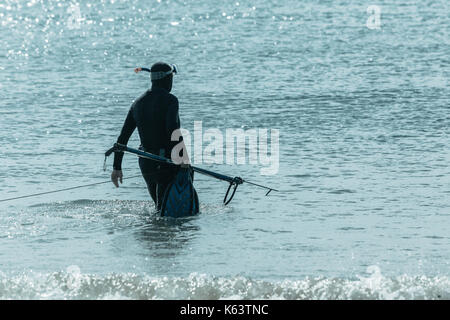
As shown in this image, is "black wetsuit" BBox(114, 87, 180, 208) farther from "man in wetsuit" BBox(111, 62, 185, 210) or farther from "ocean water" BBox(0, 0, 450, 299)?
"ocean water" BBox(0, 0, 450, 299)

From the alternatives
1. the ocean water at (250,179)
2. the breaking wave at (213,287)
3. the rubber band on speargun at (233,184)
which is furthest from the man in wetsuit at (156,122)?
the breaking wave at (213,287)

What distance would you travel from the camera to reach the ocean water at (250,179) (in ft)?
32.4

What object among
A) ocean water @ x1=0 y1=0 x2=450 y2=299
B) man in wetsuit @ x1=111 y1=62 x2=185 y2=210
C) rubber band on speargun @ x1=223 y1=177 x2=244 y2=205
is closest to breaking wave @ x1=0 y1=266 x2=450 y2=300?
ocean water @ x1=0 y1=0 x2=450 y2=299

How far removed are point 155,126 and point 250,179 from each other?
12.2 feet

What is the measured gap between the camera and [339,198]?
13562mm

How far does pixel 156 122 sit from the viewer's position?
11.6 m

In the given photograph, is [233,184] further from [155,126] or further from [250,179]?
[250,179]

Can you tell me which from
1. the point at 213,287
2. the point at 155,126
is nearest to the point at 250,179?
the point at 155,126

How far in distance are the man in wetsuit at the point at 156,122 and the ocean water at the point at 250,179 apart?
2.01ft

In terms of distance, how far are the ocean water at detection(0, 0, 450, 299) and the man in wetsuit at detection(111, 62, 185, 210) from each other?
2.01 feet

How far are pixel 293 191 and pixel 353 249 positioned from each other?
10.4ft

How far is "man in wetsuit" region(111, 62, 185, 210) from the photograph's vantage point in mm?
11547
